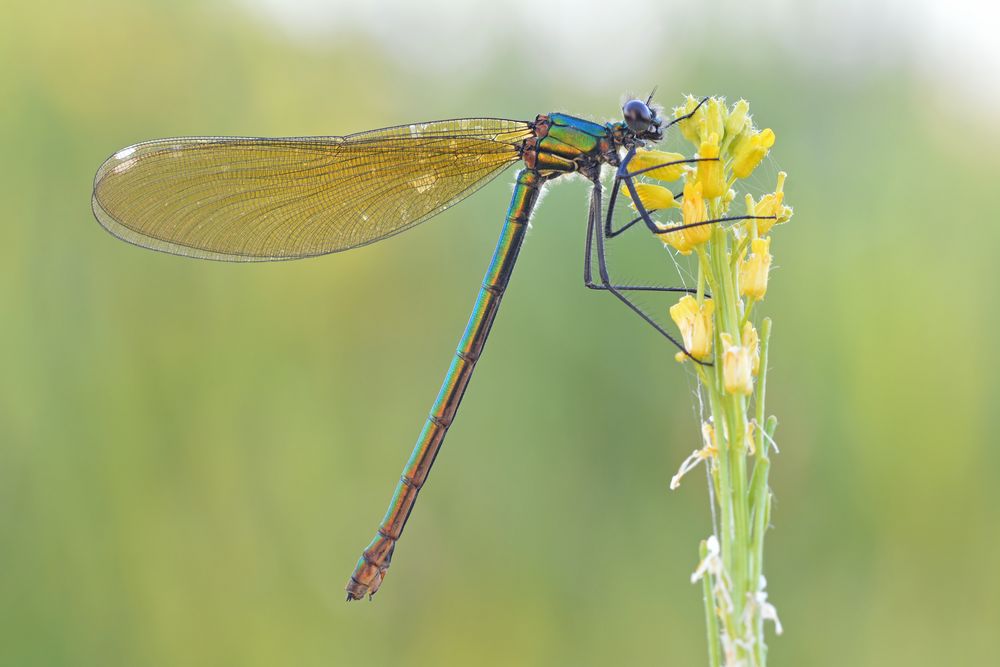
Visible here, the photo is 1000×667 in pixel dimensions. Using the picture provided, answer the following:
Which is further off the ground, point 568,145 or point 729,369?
point 568,145

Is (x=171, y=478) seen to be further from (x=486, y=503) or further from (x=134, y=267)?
(x=486, y=503)

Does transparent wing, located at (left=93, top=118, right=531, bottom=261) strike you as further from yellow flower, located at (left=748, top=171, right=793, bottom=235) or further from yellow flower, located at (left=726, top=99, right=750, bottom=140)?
yellow flower, located at (left=748, top=171, right=793, bottom=235)

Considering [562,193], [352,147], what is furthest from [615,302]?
[352,147]

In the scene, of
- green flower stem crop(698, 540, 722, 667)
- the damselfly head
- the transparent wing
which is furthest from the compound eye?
green flower stem crop(698, 540, 722, 667)

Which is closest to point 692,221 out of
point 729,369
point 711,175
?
point 711,175

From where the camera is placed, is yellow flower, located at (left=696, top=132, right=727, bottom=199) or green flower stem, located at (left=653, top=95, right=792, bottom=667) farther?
yellow flower, located at (left=696, top=132, right=727, bottom=199)

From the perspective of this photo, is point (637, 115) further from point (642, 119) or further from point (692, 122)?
point (692, 122)
